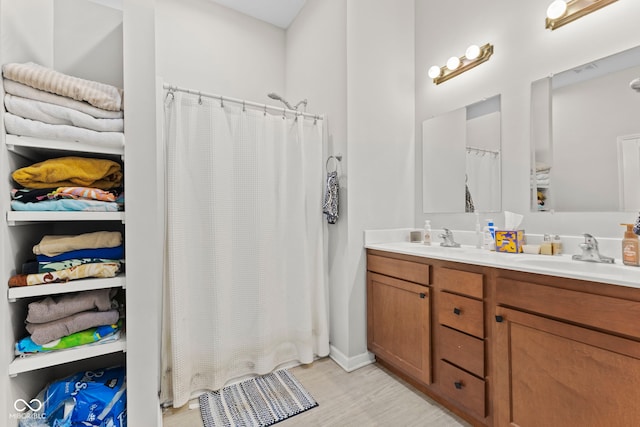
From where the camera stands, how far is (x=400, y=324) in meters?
1.78

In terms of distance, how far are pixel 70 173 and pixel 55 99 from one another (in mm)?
281

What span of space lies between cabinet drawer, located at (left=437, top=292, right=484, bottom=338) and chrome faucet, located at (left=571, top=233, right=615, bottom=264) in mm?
566

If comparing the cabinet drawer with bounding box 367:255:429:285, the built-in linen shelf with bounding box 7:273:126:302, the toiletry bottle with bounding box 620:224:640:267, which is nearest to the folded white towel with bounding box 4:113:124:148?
the built-in linen shelf with bounding box 7:273:126:302

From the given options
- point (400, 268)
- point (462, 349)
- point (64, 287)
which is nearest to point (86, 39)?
point (64, 287)

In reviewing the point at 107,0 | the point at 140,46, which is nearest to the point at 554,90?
the point at 140,46

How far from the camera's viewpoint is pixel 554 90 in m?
1.57

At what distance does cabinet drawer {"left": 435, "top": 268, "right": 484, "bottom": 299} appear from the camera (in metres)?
1.35

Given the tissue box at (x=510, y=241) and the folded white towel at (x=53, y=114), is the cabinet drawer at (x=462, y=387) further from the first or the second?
the folded white towel at (x=53, y=114)

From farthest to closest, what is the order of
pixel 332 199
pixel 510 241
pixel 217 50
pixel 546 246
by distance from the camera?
pixel 217 50 < pixel 332 199 < pixel 510 241 < pixel 546 246

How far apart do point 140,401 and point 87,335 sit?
13.5 inches

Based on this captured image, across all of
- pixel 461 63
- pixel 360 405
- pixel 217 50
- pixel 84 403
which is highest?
pixel 217 50

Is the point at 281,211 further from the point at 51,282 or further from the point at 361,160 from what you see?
the point at 51,282

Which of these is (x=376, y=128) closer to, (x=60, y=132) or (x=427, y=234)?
(x=427, y=234)

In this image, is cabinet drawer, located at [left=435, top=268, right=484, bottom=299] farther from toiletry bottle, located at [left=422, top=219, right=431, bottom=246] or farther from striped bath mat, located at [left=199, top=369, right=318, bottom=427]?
striped bath mat, located at [left=199, top=369, right=318, bottom=427]
